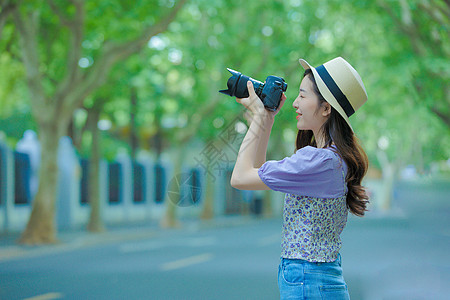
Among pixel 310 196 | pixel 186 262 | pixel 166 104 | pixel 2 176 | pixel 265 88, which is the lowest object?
pixel 186 262

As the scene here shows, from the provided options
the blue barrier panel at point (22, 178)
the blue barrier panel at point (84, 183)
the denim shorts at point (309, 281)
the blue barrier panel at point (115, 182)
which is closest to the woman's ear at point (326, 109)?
the denim shorts at point (309, 281)

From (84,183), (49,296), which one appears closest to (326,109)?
(49,296)

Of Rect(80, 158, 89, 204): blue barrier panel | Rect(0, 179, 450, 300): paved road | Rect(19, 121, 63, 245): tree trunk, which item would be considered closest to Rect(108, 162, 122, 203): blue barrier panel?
Rect(80, 158, 89, 204): blue barrier panel

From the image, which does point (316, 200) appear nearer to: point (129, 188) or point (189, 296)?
point (189, 296)

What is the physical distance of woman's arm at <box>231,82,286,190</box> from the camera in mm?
2324

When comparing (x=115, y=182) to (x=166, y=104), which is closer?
(x=166, y=104)

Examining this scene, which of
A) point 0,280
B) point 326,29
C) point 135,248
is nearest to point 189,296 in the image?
→ point 0,280

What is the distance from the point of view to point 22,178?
2312 centimetres

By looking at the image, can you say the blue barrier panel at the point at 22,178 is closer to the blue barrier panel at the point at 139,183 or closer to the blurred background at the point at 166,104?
the blurred background at the point at 166,104

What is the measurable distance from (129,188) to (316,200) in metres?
29.5

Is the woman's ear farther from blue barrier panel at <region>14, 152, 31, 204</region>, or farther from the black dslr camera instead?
blue barrier panel at <region>14, 152, 31, 204</region>

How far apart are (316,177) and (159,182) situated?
32797mm

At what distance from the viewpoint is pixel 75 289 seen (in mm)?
8656

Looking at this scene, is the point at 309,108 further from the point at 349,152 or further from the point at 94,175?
the point at 94,175
